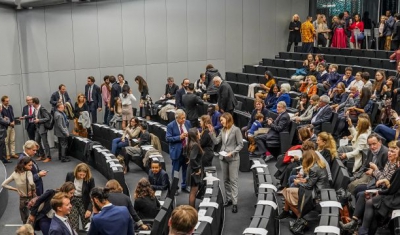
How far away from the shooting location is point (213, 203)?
23.5ft

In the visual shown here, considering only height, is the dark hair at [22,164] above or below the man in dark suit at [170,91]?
below

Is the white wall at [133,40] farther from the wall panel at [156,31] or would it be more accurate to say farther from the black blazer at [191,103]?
the black blazer at [191,103]

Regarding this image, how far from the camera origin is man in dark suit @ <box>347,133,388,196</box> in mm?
7648

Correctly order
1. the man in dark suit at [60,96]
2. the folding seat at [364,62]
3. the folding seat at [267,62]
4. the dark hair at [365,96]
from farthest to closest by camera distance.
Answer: the folding seat at [267,62] → the folding seat at [364,62] → the man in dark suit at [60,96] → the dark hair at [365,96]

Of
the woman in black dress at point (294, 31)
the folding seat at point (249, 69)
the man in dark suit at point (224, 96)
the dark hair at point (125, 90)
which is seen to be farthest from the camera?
the woman in black dress at point (294, 31)

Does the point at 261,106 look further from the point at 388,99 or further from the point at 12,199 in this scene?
the point at 12,199

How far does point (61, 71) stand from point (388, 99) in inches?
351

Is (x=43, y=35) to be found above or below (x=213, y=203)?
above

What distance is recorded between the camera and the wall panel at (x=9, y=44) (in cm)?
1440

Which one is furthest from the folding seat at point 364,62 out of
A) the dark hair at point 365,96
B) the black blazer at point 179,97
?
the black blazer at point 179,97

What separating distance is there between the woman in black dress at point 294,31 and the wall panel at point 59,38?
764 centimetres

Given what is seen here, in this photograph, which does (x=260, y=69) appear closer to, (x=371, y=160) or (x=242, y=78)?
(x=242, y=78)

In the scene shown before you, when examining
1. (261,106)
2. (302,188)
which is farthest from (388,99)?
(302,188)

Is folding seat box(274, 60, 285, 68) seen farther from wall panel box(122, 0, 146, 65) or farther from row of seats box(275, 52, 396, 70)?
wall panel box(122, 0, 146, 65)
